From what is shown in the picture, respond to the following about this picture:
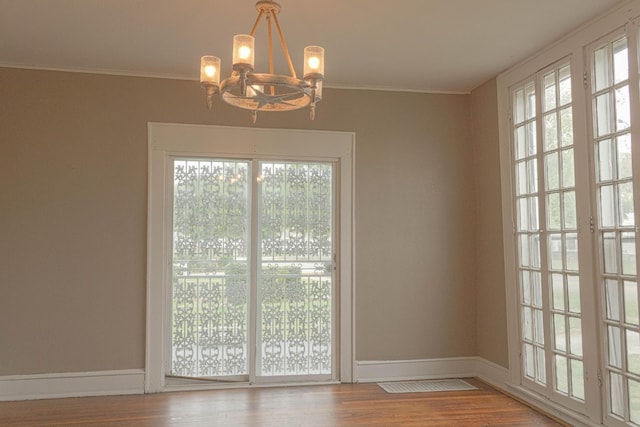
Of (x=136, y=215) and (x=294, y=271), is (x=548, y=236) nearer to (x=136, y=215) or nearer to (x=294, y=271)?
(x=294, y=271)

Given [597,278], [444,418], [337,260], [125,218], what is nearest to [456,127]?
[337,260]

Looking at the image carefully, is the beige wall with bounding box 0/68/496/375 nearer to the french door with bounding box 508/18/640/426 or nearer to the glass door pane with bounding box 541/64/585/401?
the french door with bounding box 508/18/640/426

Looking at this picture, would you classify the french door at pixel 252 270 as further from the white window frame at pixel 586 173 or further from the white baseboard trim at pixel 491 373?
the white window frame at pixel 586 173

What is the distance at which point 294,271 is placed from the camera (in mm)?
4484

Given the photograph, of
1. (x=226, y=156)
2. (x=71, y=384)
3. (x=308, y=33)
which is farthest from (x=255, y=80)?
(x=71, y=384)

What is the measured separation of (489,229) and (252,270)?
2041 mm

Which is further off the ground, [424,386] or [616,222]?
[616,222]

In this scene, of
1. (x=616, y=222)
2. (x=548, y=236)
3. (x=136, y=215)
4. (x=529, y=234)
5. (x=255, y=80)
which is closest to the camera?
(x=255, y=80)

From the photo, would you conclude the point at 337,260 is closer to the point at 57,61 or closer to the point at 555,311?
the point at 555,311

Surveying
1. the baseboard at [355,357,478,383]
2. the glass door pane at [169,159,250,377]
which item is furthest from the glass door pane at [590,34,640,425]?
the glass door pane at [169,159,250,377]

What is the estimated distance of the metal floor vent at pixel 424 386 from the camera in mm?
4309

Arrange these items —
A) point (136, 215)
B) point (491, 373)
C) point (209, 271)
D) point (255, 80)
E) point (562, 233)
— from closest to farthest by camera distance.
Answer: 1. point (255, 80)
2. point (562, 233)
3. point (136, 215)
4. point (209, 271)
5. point (491, 373)

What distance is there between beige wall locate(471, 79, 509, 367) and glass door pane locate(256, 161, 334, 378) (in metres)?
1.33

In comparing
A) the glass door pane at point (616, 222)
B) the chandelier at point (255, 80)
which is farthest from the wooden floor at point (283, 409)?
the chandelier at point (255, 80)
